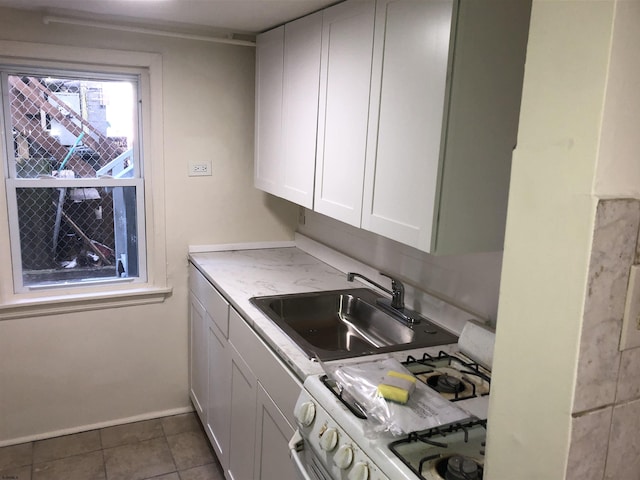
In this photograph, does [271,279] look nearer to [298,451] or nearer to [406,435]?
[298,451]

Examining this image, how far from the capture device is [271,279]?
2.55m

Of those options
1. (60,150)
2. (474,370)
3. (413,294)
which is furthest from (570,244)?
(60,150)

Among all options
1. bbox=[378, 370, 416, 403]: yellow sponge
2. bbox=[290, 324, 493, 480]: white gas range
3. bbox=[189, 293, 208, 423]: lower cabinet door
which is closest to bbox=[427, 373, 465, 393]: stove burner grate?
bbox=[290, 324, 493, 480]: white gas range

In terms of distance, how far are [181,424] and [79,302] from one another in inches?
35.2

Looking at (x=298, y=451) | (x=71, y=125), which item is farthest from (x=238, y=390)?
(x=71, y=125)

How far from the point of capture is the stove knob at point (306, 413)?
1.45m

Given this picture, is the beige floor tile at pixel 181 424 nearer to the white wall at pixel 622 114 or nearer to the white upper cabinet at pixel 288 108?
the white upper cabinet at pixel 288 108

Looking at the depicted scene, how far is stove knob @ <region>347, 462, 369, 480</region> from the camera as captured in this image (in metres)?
1.20

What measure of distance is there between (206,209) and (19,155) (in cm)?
96

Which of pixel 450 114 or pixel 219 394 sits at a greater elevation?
pixel 450 114

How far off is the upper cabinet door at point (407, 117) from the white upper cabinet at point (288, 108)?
478mm

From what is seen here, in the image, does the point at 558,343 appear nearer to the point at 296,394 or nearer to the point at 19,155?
the point at 296,394

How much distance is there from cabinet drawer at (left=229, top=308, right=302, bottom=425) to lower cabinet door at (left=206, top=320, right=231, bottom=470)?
177 millimetres

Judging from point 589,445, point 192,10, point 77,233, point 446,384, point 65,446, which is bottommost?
point 65,446
